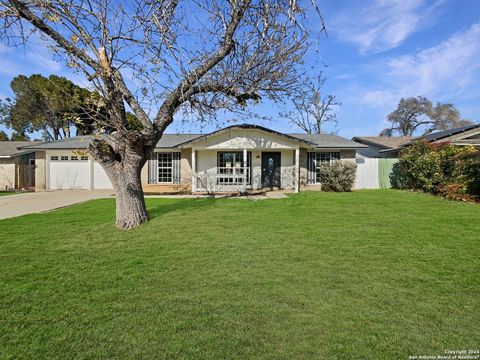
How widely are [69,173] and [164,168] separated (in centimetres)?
655

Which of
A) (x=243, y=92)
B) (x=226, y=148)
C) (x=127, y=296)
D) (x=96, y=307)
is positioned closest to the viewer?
(x=96, y=307)

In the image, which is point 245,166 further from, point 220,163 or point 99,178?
point 99,178

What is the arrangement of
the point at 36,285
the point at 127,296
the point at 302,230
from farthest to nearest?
1. the point at 302,230
2. the point at 36,285
3. the point at 127,296

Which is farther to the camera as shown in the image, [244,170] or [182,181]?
[182,181]

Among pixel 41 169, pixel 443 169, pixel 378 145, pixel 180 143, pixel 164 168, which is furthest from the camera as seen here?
pixel 378 145

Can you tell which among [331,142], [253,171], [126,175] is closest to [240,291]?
[126,175]

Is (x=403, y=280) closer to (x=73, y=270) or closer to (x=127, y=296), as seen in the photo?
(x=127, y=296)

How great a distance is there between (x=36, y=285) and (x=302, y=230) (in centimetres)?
530

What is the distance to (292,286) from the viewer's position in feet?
13.1

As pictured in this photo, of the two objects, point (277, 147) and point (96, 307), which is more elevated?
point (277, 147)

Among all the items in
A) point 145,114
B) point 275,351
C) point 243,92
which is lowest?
point 275,351

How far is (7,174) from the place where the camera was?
71.2ft

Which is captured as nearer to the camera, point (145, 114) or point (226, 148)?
point (145, 114)

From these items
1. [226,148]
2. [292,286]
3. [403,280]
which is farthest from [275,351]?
[226,148]
